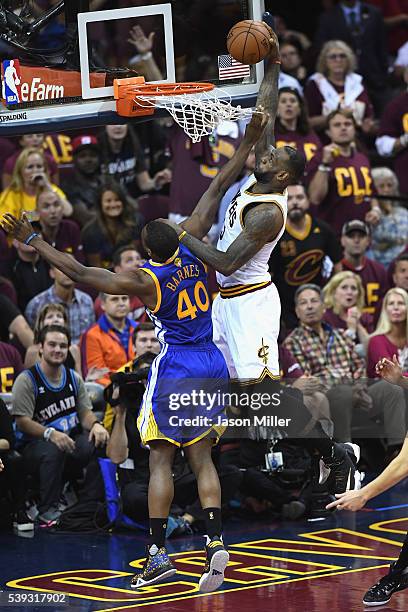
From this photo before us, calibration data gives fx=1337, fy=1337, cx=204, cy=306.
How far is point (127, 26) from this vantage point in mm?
10773

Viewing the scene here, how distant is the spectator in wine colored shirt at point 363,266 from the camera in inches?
523

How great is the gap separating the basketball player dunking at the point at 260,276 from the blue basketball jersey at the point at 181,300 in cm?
22

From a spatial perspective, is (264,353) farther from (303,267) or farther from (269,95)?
(303,267)

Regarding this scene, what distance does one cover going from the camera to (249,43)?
8.83 m

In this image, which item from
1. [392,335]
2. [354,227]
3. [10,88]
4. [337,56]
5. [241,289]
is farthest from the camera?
[337,56]

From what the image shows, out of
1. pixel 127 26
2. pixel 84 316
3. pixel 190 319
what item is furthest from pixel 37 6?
pixel 84 316

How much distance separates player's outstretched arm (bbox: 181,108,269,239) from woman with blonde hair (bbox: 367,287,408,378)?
3638 millimetres

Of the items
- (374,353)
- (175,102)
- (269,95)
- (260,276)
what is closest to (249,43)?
(269,95)

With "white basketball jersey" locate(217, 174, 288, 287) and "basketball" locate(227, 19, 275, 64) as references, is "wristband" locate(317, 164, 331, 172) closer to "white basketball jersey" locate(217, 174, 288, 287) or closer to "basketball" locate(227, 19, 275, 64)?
"white basketball jersey" locate(217, 174, 288, 287)

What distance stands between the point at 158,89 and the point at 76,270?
1540 millimetres

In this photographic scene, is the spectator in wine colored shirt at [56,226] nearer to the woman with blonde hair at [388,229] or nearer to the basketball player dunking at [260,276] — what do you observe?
the woman with blonde hair at [388,229]

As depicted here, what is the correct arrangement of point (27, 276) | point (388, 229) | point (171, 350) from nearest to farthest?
point (171, 350), point (27, 276), point (388, 229)

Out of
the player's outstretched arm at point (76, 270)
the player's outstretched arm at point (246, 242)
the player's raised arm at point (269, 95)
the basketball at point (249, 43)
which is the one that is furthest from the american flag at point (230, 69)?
the player's outstretched arm at point (76, 270)

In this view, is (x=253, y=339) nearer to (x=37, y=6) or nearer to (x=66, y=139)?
(x=37, y=6)
